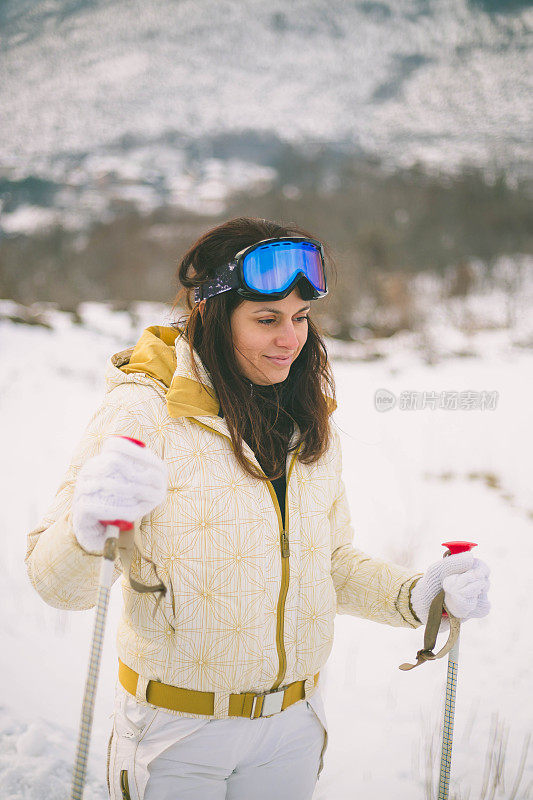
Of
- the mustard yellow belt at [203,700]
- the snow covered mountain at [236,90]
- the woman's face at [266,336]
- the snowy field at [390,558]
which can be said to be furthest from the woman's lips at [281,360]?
the snow covered mountain at [236,90]

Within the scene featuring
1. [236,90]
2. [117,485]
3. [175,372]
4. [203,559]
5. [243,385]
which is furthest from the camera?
[236,90]

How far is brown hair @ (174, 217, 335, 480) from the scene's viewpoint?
1.32m

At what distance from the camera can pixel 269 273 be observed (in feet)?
4.34

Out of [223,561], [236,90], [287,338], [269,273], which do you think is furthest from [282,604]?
[236,90]

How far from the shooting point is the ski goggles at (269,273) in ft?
4.32

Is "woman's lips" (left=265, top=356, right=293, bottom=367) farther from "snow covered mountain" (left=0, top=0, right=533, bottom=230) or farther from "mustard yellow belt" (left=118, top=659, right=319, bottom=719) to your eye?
"snow covered mountain" (left=0, top=0, right=533, bottom=230)

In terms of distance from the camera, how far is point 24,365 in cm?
859

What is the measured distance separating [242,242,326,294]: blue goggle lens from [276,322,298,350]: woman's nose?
98mm

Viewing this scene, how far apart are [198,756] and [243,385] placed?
0.83 metres

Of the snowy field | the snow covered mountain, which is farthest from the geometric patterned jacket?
the snow covered mountain

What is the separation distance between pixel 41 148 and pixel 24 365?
4346 centimetres

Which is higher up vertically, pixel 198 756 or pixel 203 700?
pixel 203 700

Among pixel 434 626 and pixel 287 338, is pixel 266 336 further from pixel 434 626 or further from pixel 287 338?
pixel 434 626

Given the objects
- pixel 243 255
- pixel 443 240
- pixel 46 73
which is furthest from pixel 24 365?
pixel 46 73
